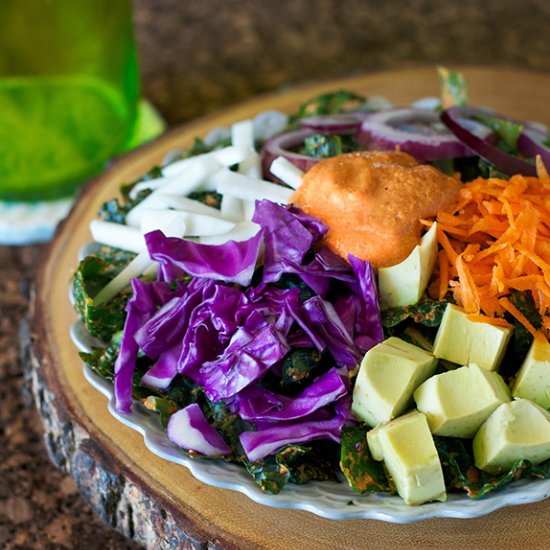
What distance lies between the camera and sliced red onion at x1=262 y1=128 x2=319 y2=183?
3008 millimetres

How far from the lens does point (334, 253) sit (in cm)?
268

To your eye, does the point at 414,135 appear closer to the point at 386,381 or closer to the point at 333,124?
the point at 333,124

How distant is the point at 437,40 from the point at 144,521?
13.4ft

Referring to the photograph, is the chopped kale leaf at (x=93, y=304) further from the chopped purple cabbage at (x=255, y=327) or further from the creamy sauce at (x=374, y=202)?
the creamy sauce at (x=374, y=202)

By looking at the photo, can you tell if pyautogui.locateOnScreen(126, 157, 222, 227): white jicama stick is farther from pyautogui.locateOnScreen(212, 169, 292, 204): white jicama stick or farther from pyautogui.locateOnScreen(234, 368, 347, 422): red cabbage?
pyautogui.locateOnScreen(234, 368, 347, 422): red cabbage

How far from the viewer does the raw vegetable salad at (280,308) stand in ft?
7.89

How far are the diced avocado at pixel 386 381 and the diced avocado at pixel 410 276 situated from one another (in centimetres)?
21

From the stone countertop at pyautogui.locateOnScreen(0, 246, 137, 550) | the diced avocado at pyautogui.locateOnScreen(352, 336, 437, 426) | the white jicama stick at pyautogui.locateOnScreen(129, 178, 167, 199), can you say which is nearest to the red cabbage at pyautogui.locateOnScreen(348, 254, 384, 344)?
the diced avocado at pyautogui.locateOnScreen(352, 336, 437, 426)

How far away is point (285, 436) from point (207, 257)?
2.01 feet

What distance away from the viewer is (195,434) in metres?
2.39

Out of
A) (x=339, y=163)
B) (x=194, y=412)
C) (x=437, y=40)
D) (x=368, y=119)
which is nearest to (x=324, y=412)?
(x=194, y=412)

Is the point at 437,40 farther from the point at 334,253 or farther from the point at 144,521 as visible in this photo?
the point at 144,521

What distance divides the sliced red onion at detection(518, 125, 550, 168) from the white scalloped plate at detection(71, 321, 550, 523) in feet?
4.26

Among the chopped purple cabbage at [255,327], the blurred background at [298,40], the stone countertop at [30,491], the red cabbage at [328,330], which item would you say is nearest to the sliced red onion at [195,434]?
the chopped purple cabbage at [255,327]
